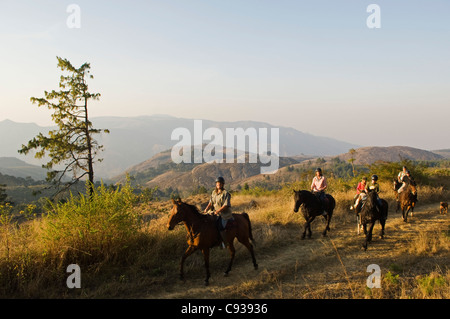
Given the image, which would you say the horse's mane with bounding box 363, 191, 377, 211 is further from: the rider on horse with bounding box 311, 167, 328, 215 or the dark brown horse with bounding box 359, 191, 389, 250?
the rider on horse with bounding box 311, 167, 328, 215

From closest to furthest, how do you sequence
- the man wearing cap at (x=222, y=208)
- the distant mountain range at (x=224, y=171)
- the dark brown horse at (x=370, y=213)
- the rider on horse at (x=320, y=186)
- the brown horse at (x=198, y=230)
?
the brown horse at (x=198, y=230), the man wearing cap at (x=222, y=208), the dark brown horse at (x=370, y=213), the rider on horse at (x=320, y=186), the distant mountain range at (x=224, y=171)

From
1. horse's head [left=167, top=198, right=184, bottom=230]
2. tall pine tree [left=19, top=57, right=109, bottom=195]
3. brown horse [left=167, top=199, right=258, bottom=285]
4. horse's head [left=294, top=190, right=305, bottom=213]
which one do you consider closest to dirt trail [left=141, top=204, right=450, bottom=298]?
brown horse [left=167, top=199, right=258, bottom=285]

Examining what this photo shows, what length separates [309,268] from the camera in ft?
23.5

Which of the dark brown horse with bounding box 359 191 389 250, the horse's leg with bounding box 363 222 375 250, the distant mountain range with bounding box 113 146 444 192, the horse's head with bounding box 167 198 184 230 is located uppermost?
the horse's head with bounding box 167 198 184 230

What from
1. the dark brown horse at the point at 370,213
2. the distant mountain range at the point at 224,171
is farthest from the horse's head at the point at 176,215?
the distant mountain range at the point at 224,171

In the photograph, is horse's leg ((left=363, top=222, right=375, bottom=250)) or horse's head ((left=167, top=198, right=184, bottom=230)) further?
horse's leg ((left=363, top=222, right=375, bottom=250))

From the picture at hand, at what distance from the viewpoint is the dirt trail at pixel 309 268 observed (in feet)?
19.4

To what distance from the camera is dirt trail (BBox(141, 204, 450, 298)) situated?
592 cm

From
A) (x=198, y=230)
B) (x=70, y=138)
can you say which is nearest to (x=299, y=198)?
(x=198, y=230)

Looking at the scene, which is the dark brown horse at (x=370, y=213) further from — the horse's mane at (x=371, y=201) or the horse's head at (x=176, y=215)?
the horse's head at (x=176, y=215)
